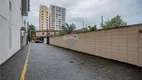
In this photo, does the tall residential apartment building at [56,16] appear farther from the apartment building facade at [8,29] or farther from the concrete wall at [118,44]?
the concrete wall at [118,44]

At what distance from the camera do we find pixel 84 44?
36.8 ft

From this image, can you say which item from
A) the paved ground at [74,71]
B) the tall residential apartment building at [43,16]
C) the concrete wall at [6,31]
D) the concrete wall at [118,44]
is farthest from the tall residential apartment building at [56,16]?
the paved ground at [74,71]

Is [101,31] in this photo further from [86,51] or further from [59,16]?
[59,16]

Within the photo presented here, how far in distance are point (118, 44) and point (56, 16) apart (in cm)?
6852

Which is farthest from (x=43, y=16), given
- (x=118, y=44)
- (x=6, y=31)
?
(x=118, y=44)

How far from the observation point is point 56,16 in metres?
73.1

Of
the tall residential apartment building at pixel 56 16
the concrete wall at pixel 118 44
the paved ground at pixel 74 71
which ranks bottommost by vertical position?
the paved ground at pixel 74 71

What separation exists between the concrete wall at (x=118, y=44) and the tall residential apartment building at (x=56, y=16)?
6200 cm

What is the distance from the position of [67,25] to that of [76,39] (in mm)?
29323

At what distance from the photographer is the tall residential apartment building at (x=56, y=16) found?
7084 centimetres

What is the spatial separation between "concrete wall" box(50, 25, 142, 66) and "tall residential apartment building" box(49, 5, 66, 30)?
2441 inches

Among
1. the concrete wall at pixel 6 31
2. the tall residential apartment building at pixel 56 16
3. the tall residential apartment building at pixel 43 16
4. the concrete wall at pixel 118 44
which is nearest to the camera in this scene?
the concrete wall at pixel 118 44

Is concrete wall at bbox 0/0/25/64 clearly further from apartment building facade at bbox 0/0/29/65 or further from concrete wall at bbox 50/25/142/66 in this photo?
concrete wall at bbox 50/25/142/66

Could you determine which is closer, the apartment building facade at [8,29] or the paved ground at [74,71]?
the paved ground at [74,71]
